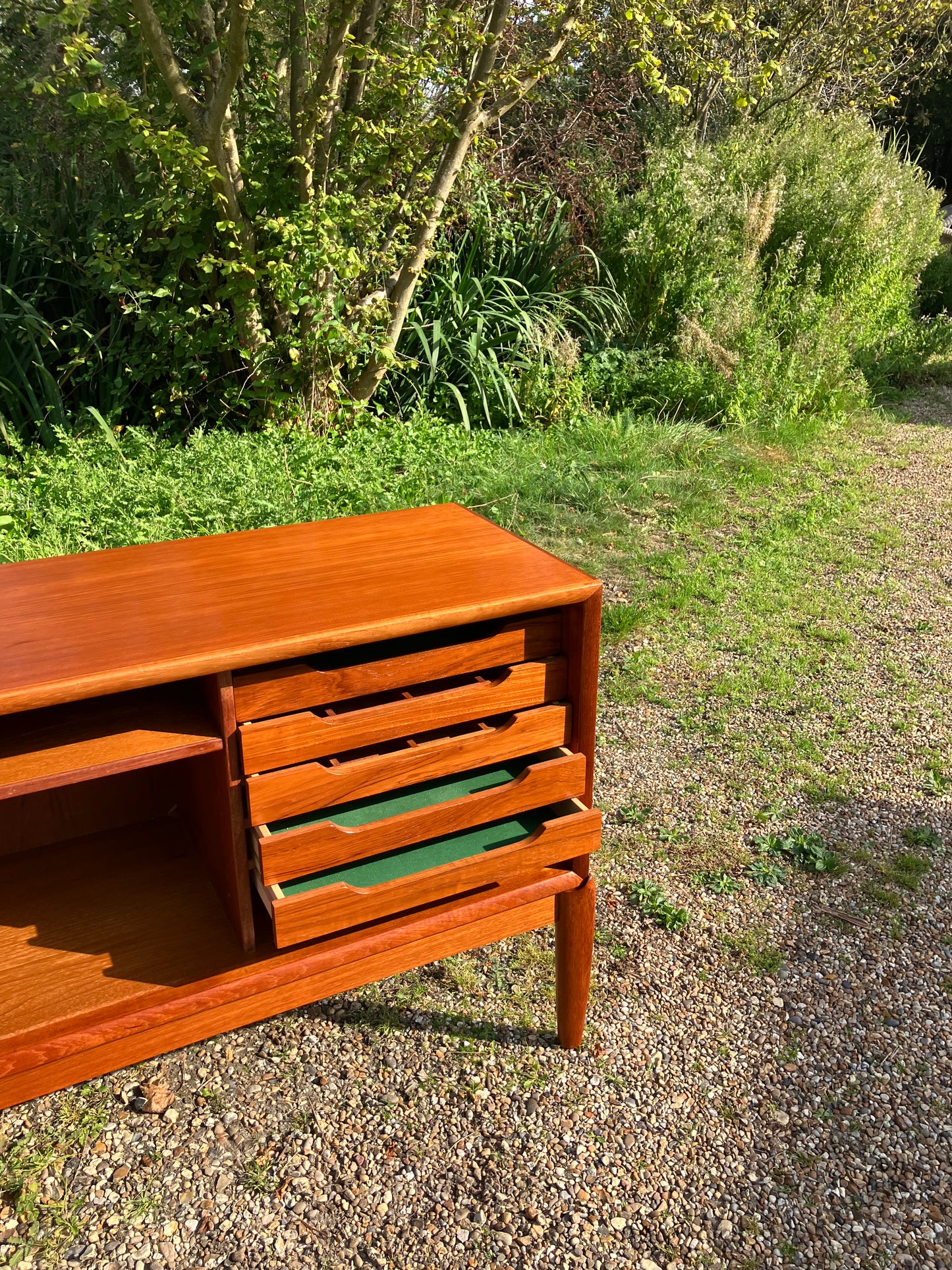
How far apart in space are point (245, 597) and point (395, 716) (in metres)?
0.37

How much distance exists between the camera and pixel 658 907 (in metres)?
2.78

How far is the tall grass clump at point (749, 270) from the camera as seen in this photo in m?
7.41

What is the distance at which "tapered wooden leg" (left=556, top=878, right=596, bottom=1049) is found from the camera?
2.08 meters

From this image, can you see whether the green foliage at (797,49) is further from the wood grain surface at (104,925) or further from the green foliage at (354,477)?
the wood grain surface at (104,925)

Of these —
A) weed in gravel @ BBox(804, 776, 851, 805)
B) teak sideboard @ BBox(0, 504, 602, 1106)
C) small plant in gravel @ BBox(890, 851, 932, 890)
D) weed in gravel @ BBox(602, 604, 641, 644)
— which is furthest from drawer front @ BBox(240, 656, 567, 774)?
weed in gravel @ BBox(602, 604, 641, 644)

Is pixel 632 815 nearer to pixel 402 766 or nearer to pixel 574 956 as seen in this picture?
pixel 574 956

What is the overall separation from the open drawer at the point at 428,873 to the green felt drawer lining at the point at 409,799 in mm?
96

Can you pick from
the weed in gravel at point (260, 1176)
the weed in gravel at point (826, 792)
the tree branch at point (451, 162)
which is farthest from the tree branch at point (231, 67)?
the weed in gravel at point (260, 1176)

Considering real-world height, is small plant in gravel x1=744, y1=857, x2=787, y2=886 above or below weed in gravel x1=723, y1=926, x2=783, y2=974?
above

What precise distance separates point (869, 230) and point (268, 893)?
9090mm

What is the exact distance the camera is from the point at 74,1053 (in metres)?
1.56

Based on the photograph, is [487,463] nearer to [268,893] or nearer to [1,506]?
[1,506]

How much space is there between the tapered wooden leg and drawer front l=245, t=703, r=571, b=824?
353 millimetres

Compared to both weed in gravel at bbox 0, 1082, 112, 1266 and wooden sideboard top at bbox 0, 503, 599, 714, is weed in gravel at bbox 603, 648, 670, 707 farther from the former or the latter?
weed in gravel at bbox 0, 1082, 112, 1266
